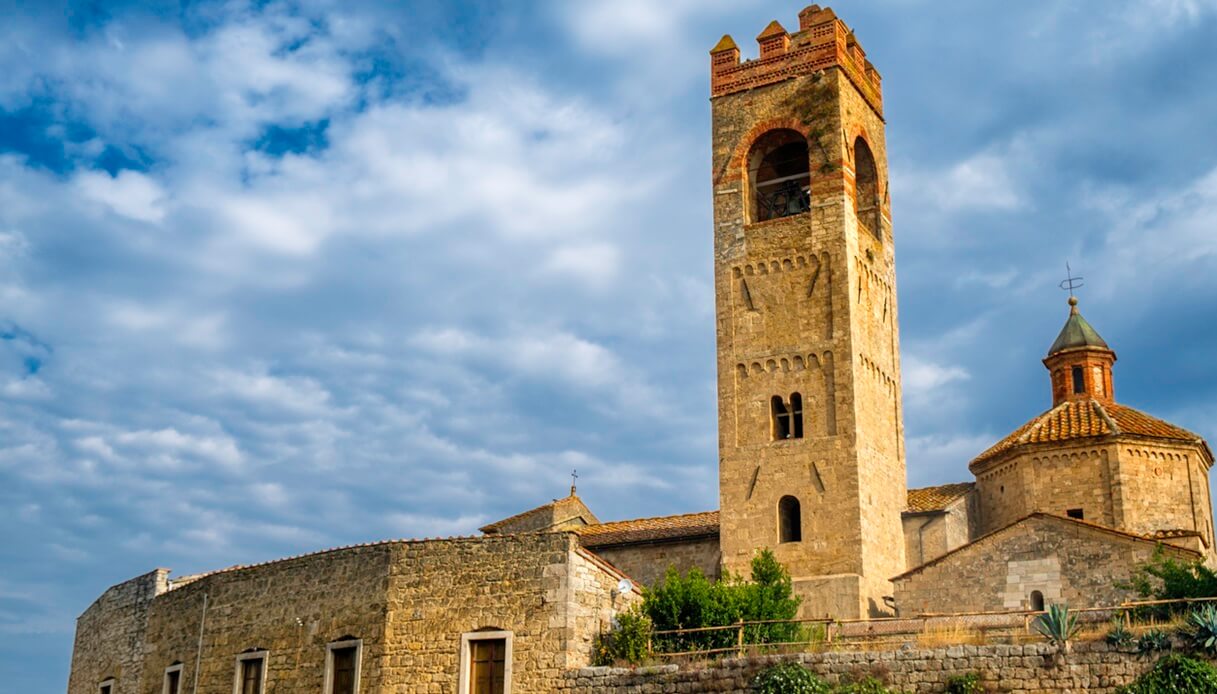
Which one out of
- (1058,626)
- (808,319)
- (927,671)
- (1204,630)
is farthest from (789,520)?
(1204,630)

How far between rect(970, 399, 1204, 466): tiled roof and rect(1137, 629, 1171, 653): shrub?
15.0 meters

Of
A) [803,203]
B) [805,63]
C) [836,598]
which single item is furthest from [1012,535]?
[805,63]

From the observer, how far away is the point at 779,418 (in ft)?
112

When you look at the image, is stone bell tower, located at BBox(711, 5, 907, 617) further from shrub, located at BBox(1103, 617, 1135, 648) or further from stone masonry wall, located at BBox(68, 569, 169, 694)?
stone masonry wall, located at BBox(68, 569, 169, 694)

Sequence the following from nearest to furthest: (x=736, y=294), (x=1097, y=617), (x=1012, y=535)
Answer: (x=1097, y=617), (x=1012, y=535), (x=736, y=294)

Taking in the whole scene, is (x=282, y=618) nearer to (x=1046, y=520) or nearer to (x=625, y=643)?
(x=625, y=643)

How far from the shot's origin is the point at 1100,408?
35.9 meters

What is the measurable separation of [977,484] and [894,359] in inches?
167

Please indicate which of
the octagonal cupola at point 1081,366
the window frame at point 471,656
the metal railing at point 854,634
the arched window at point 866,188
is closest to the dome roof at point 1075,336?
the octagonal cupola at point 1081,366

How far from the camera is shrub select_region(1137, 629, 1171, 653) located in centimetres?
1944

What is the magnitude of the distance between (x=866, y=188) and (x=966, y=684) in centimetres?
2061

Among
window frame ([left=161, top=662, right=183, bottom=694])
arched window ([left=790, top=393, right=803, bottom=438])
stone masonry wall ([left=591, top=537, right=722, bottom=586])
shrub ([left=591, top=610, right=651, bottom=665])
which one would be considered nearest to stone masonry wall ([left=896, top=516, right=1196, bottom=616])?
arched window ([left=790, top=393, right=803, bottom=438])

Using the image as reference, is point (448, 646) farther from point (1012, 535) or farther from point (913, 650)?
point (1012, 535)

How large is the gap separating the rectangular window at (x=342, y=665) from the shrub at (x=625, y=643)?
14.9ft
